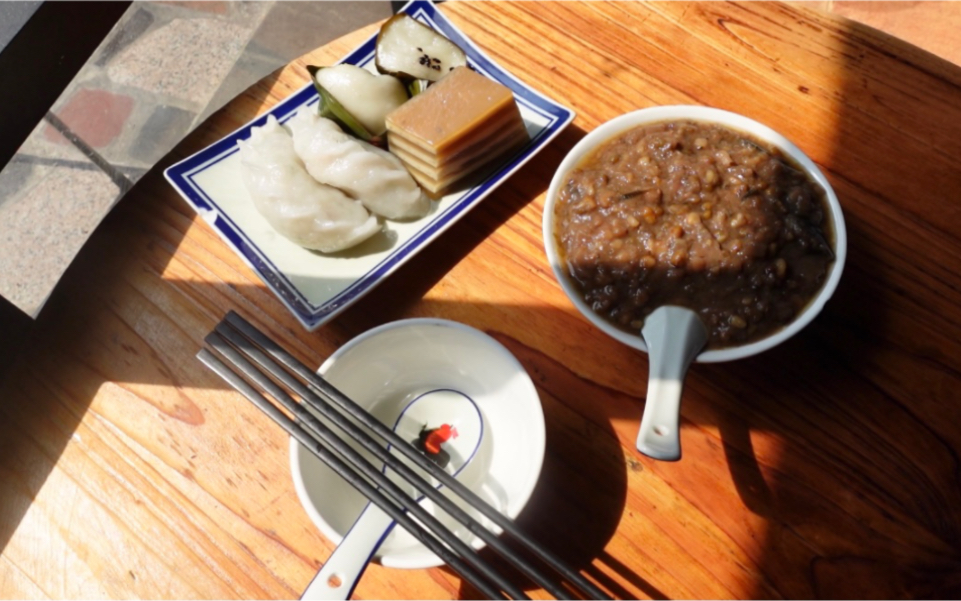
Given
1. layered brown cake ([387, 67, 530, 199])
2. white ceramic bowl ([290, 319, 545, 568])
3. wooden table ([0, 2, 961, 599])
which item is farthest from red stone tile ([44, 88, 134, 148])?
white ceramic bowl ([290, 319, 545, 568])

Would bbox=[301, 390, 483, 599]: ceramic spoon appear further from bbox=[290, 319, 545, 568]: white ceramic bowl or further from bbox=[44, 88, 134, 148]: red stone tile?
bbox=[44, 88, 134, 148]: red stone tile

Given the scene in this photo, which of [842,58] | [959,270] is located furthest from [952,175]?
[842,58]

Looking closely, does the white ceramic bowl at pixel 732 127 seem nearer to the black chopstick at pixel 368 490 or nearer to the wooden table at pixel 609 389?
the wooden table at pixel 609 389

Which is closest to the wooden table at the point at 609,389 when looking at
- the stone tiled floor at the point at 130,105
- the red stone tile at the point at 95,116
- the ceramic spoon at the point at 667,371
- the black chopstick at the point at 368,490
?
the ceramic spoon at the point at 667,371

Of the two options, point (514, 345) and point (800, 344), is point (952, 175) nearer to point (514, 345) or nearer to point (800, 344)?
point (800, 344)

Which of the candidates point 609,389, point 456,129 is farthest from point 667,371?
point 456,129
